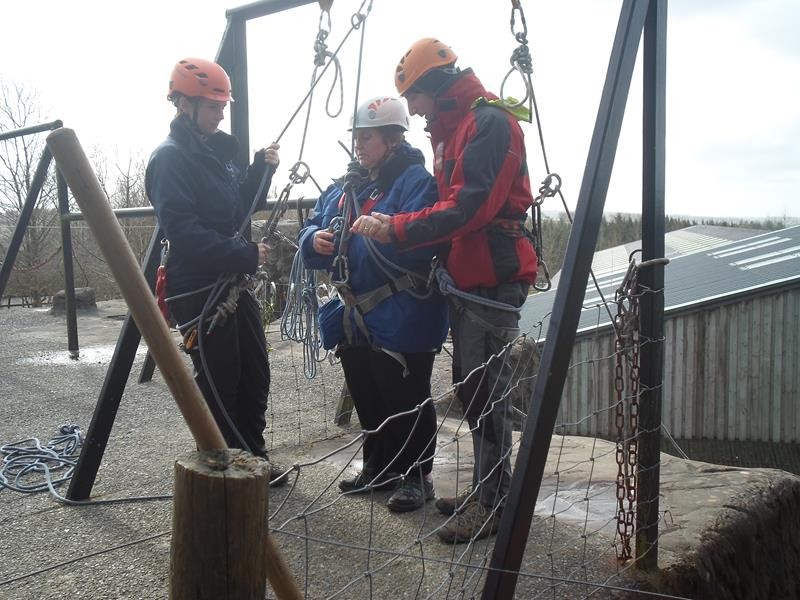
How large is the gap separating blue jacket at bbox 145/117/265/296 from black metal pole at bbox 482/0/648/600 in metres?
1.67

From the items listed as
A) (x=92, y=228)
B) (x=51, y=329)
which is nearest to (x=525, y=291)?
(x=92, y=228)

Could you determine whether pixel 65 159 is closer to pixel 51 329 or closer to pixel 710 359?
pixel 51 329

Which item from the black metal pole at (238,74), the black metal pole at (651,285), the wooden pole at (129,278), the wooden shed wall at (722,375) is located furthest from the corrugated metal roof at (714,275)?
the wooden pole at (129,278)

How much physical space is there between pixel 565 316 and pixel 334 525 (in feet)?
5.11

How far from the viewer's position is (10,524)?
10.8 ft

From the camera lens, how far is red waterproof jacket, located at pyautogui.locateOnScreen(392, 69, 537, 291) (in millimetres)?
2768

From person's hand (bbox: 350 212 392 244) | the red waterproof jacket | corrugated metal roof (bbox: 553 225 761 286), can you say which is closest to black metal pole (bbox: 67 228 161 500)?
person's hand (bbox: 350 212 392 244)

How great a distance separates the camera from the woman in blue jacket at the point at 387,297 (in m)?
3.18

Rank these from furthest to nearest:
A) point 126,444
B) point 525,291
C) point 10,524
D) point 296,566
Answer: point 126,444 < point 10,524 < point 525,291 < point 296,566

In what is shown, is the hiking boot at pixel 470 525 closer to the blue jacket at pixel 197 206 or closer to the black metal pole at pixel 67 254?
the blue jacket at pixel 197 206

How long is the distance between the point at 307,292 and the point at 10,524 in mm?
1734

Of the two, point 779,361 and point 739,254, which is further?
point 739,254

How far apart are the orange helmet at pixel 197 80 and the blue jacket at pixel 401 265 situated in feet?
2.68

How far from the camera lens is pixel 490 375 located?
2934mm
